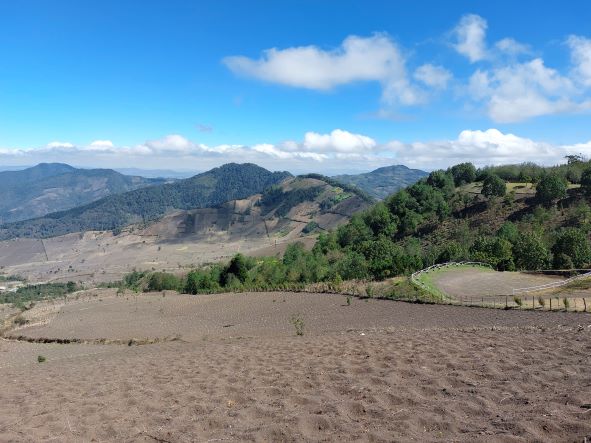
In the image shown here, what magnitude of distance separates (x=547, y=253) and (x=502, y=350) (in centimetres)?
5113

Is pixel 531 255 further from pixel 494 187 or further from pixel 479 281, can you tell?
pixel 494 187

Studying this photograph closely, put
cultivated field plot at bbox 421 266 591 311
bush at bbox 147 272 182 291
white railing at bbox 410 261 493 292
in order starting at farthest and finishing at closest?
1. bush at bbox 147 272 182 291
2. white railing at bbox 410 261 493 292
3. cultivated field plot at bbox 421 266 591 311

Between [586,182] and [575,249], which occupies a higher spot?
[586,182]

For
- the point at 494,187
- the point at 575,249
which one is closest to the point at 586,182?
the point at 494,187

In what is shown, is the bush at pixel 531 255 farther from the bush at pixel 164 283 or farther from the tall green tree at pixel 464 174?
the tall green tree at pixel 464 174

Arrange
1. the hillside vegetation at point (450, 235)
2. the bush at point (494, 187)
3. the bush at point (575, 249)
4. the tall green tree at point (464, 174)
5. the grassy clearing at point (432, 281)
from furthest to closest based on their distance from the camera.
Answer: the tall green tree at point (464, 174)
the bush at point (494, 187)
the hillside vegetation at point (450, 235)
the bush at point (575, 249)
the grassy clearing at point (432, 281)

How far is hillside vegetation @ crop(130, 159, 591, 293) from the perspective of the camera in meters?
57.3

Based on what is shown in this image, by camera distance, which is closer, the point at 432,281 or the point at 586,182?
the point at 432,281

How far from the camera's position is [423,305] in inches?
1401

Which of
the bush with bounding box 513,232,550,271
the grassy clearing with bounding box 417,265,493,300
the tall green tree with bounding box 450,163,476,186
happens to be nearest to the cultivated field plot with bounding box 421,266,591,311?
the grassy clearing with bounding box 417,265,493,300

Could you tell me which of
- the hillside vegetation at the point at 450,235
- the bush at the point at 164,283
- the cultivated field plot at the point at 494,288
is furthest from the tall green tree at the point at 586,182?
the bush at the point at 164,283

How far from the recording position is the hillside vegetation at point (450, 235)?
5731cm

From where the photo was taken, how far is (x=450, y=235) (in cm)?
9075

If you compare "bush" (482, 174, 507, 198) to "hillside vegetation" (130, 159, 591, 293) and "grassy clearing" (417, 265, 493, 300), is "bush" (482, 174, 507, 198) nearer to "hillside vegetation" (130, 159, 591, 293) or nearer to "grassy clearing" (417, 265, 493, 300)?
"hillside vegetation" (130, 159, 591, 293)
